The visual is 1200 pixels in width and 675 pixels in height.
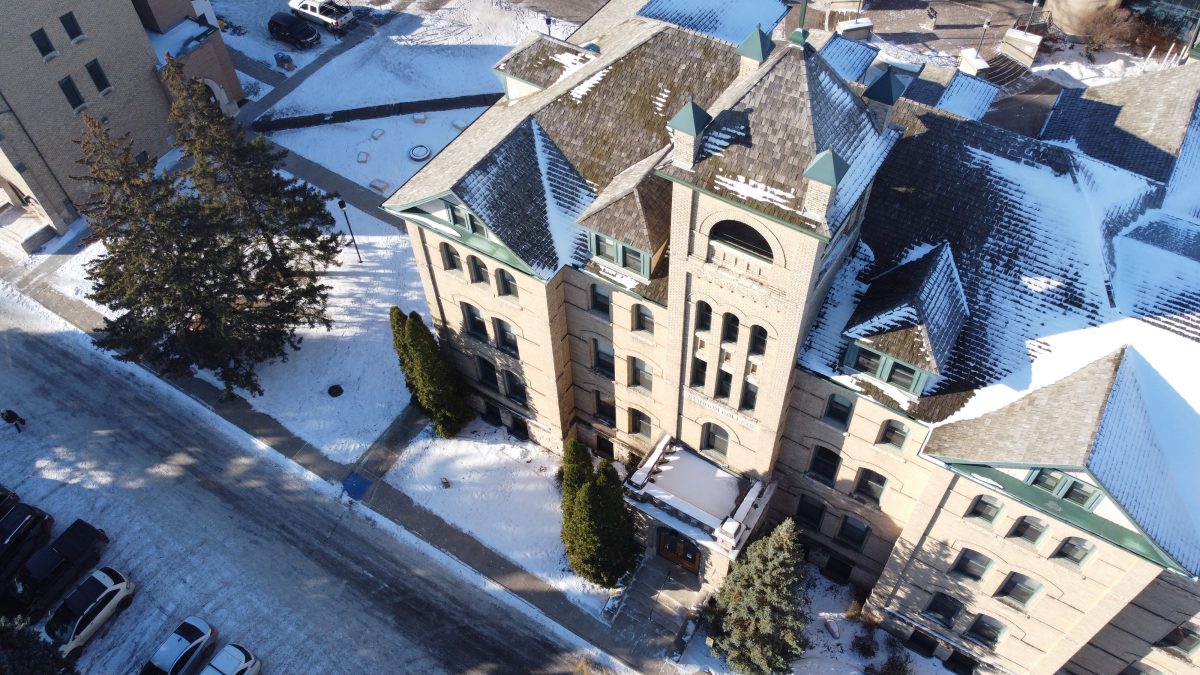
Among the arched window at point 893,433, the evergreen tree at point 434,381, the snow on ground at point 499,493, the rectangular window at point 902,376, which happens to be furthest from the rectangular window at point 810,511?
the evergreen tree at point 434,381

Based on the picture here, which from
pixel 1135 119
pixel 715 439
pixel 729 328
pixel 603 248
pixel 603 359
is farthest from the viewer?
pixel 603 359

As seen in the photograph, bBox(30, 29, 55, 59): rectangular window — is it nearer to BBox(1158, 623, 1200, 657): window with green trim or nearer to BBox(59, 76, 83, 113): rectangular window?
BBox(59, 76, 83, 113): rectangular window

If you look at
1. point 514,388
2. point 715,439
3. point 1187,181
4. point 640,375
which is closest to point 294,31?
point 514,388

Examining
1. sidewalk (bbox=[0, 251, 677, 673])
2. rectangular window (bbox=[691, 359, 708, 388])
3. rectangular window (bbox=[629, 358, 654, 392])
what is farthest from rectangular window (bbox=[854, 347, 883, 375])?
sidewalk (bbox=[0, 251, 677, 673])

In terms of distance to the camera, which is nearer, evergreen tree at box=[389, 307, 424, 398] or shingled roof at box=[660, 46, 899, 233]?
shingled roof at box=[660, 46, 899, 233]

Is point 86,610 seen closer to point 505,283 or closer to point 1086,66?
point 505,283

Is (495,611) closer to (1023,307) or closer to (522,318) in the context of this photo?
(522,318)

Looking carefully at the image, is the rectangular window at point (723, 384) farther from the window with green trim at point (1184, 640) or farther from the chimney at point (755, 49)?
the window with green trim at point (1184, 640)
